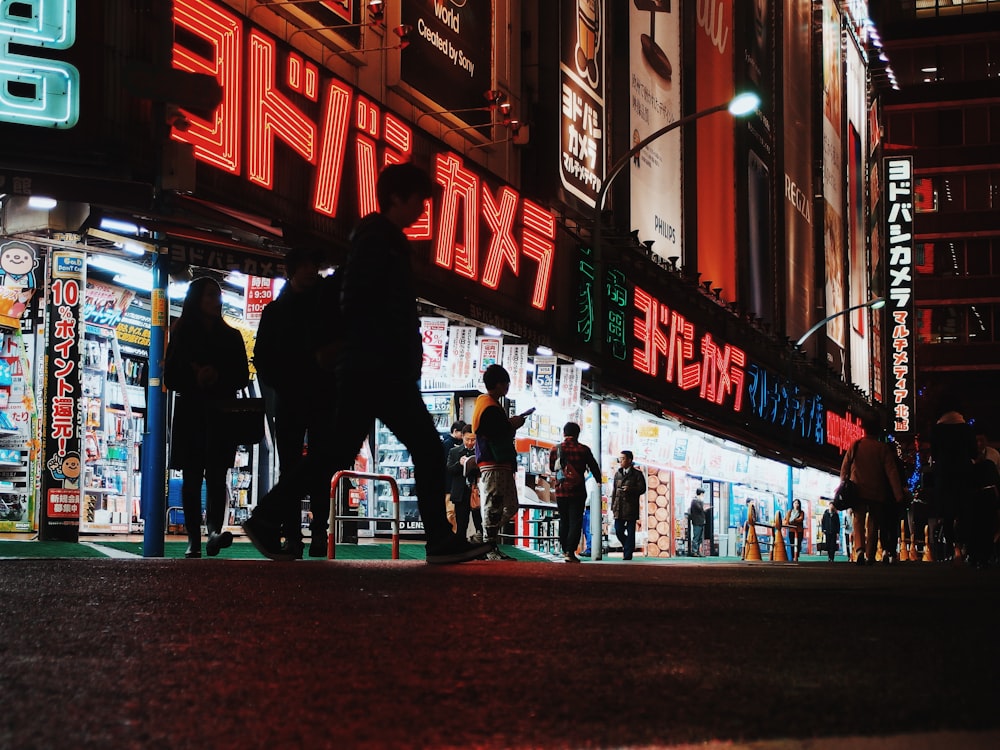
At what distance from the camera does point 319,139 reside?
14648 mm

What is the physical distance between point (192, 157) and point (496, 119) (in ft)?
28.2

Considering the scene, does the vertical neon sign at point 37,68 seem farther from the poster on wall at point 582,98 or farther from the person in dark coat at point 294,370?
the poster on wall at point 582,98

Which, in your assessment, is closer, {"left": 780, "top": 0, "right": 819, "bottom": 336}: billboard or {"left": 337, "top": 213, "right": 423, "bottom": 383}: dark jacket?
{"left": 337, "top": 213, "right": 423, "bottom": 383}: dark jacket

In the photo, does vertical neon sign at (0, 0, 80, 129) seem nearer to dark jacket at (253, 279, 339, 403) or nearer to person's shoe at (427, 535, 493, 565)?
dark jacket at (253, 279, 339, 403)

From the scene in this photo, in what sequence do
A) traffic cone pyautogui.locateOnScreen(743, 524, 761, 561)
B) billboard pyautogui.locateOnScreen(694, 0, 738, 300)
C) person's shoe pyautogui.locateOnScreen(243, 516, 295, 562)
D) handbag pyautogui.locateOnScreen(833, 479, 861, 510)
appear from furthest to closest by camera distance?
billboard pyautogui.locateOnScreen(694, 0, 738, 300) → traffic cone pyautogui.locateOnScreen(743, 524, 761, 561) → handbag pyautogui.locateOnScreen(833, 479, 861, 510) → person's shoe pyautogui.locateOnScreen(243, 516, 295, 562)

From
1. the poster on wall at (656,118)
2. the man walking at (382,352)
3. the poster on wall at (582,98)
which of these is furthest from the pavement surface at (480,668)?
the poster on wall at (656,118)

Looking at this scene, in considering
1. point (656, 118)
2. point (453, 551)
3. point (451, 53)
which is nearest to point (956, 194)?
point (656, 118)

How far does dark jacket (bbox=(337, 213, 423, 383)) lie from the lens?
23.3 ft

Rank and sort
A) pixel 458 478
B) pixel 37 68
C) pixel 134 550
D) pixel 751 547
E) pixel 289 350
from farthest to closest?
pixel 751 547
pixel 458 478
pixel 134 550
pixel 37 68
pixel 289 350

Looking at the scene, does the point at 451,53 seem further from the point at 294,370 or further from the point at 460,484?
the point at 294,370

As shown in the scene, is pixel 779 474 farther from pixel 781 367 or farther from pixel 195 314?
pixel 195 314

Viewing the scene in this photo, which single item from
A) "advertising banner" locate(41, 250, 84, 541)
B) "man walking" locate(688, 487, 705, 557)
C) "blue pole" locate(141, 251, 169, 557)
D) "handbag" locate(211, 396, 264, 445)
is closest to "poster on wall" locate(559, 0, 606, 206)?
"man walking" locate(688, 487, 705, 557)

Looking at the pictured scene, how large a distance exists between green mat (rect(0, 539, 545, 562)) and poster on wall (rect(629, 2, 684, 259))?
37.4ft

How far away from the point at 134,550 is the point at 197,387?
4.39 meters
